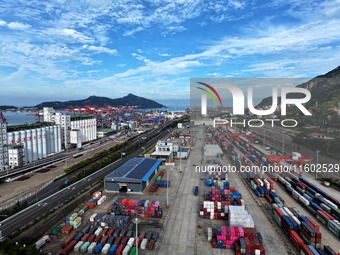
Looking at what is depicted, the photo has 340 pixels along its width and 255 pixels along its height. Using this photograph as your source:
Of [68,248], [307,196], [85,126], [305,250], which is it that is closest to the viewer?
[305,250]

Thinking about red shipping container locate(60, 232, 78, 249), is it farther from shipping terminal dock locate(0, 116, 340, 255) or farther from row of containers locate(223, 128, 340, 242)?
row of containers locate(223, 128, 340, 242)

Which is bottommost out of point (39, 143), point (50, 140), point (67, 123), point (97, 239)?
point (97, 239)

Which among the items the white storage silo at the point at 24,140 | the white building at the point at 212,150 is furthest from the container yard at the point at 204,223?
the white storage silo at the point at 24,140

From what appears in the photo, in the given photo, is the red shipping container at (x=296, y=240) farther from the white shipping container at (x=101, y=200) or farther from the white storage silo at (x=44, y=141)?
the white storage silo at (x=44, y=141)

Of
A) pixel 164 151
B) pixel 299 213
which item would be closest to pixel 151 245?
pixel 299 213

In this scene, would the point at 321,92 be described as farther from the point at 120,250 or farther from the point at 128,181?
the point at 120,250
